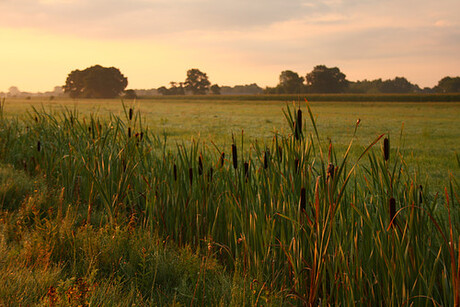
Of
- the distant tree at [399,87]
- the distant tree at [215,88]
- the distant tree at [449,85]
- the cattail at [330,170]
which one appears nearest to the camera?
the cattail at [330,170]

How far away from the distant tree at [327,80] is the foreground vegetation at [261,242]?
89.8 metres

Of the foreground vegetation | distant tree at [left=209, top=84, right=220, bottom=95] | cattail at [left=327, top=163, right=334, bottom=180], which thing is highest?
distant tree at [left=209, top=84, right=220, bottom=95]

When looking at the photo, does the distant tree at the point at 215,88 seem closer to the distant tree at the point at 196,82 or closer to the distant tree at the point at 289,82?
the distant tree at the point at 196,82

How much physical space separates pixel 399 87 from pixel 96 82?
77100 mm

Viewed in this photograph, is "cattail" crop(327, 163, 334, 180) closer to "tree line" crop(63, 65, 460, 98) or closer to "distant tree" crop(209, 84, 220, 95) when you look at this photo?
"tree line" crop(63, 65, 460, 98)

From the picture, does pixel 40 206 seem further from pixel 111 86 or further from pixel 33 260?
pixel 111 86

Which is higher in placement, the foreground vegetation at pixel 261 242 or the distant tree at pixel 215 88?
the distant tree at pixel 215 88

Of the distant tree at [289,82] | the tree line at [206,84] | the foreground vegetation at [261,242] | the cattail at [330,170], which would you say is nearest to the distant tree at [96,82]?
the tree line at [206,84]

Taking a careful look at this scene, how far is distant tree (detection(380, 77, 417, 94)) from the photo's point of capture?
10500 cm

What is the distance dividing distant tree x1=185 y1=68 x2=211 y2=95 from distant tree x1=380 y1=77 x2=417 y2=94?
156 ft

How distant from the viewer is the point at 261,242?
8.80ft

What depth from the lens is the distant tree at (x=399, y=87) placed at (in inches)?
4134

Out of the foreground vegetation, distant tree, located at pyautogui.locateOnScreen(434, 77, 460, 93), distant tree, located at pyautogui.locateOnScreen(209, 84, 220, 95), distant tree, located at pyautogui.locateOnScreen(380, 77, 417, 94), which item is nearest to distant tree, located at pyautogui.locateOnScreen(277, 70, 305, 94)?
distant tree, located at pyautogui.locateOnScreen(209, 84, 220, 95)

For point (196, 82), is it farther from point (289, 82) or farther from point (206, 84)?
point (289, 82)
